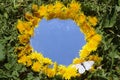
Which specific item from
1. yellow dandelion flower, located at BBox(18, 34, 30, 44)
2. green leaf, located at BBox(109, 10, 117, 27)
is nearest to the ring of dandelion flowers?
yellow dandelion flower, located at BBox(18, 34, 30, 44)

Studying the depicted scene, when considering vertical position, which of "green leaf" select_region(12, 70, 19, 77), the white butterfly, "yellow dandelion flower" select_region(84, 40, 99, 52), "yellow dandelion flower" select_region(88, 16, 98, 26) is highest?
"yellow dandelion flower" select_region(88, 16, 98, 26)

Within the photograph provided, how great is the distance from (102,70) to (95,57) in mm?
105

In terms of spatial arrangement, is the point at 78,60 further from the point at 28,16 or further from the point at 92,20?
the point at 28,16

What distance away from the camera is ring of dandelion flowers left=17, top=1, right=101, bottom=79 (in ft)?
10.5

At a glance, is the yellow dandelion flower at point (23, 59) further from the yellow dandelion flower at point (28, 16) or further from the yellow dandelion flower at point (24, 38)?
the yellow dandelion flower at point (28, 16)

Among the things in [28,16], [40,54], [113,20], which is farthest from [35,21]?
[113,20]

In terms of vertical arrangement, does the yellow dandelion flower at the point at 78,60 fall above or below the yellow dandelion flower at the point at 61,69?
above

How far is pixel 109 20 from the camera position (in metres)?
3.34

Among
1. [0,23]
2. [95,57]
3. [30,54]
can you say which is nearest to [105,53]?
[95,57]

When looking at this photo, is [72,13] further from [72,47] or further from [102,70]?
[102,70]

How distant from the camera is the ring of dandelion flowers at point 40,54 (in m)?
3.21

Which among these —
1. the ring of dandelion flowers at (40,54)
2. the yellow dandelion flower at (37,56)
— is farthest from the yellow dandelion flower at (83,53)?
the yellow dandelion flower at (37,56)

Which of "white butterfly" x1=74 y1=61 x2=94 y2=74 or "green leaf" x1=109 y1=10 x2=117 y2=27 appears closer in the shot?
"white butterfly" x1=74 y1=61 x2=94 y2=74

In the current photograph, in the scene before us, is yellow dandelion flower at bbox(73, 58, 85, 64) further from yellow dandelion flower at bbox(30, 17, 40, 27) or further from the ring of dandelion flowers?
yellow dandelion flower at bbox(30, 17, 40, 27)
